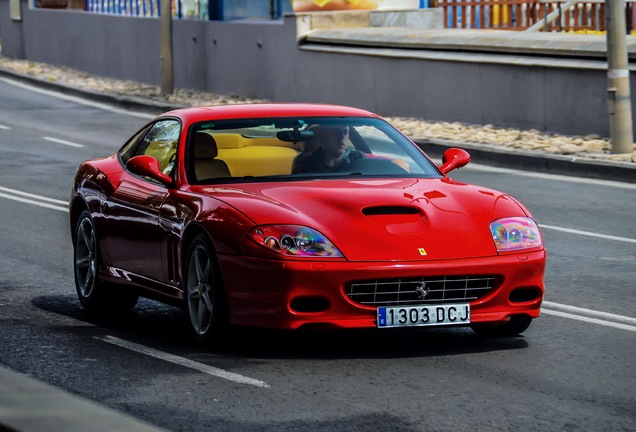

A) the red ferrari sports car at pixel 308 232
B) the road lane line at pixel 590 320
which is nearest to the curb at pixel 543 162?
the road lane line at pixel 590 320

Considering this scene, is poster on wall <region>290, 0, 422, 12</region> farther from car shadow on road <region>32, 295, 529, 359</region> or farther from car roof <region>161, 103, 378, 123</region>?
car shadow on road <region>32, 295, 529, 359</region>

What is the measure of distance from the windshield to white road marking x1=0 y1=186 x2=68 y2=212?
23.3 feet

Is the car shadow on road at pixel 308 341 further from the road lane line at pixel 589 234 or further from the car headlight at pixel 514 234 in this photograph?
the road lane line at pixel 589 234

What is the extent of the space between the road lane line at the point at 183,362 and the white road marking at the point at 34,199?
25.0 ft

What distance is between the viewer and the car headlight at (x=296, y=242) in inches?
314

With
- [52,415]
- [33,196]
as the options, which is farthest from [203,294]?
[33,196]

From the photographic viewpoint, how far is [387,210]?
8.35 meters

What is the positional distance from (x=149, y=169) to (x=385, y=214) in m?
1.65

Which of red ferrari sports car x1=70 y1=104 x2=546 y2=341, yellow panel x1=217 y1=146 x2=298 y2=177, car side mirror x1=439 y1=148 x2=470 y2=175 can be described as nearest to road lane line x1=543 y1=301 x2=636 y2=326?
red ferrari sports car x1=70 y1=104 x2=546 y2=341

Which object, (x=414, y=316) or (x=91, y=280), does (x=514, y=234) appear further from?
(x=91, y=280)

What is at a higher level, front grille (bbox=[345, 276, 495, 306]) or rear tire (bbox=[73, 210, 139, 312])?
front grille (bbox=[345, 276, 495, 306])

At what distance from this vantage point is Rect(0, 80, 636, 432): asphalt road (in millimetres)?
6766

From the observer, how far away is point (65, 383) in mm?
7652

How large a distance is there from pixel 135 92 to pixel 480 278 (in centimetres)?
2720
